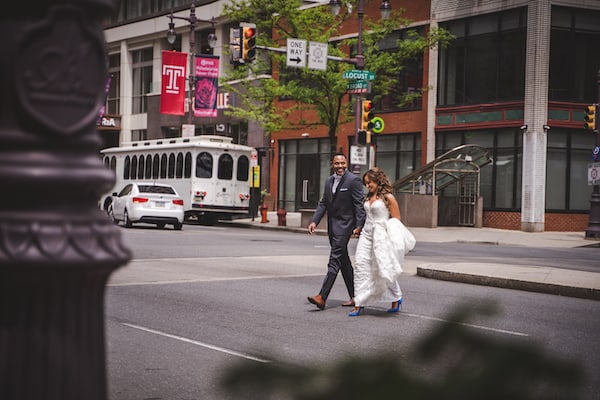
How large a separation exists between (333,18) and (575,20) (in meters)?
9.22

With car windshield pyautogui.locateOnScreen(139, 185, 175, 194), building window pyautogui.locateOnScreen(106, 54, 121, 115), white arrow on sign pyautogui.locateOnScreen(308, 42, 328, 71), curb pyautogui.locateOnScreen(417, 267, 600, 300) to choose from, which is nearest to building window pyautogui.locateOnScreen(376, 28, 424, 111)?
white arrow on sign pyautogui.locateOnScreen(308, 42, 328, 71)

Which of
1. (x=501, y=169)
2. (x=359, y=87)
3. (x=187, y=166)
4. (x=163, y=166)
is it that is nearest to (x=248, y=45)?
(x=359, y=87)

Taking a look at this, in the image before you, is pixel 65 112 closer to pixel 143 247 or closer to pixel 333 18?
pixel 143 247

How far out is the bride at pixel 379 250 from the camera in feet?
35.9

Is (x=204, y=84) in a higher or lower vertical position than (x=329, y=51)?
lower

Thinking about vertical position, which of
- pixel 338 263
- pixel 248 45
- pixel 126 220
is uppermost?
pixel 248 45

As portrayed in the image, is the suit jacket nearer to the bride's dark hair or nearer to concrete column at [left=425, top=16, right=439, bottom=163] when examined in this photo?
the bride's dark hair

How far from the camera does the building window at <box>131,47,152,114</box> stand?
58.2 meters

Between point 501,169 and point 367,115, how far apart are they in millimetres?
9049

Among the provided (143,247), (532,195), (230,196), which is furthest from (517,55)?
(143,247)

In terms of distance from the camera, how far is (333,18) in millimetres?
33844

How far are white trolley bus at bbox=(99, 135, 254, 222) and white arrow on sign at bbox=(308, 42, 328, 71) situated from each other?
854cm

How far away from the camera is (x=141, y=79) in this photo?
59.1 meters

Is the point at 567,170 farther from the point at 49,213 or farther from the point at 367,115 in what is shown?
the point at 49,213
